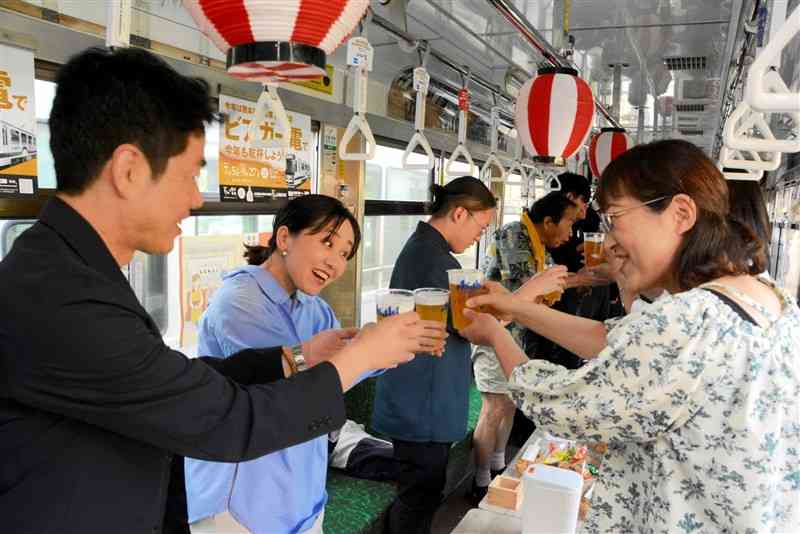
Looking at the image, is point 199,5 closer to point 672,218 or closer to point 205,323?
point 205,323

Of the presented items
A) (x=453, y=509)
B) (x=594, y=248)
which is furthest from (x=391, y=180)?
(x=453, y=509)

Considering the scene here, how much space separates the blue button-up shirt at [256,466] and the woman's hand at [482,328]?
0.60m

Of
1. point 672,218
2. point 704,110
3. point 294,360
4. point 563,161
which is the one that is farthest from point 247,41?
point 704,110

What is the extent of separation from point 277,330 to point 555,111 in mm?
1967

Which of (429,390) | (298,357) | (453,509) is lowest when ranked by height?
(453,509)

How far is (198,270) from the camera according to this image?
3346 mm

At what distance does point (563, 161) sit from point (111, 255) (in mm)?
2758

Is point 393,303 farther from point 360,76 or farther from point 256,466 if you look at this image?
point 360,76

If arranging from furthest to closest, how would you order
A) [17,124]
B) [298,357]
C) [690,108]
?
[690,108] < [17,124] < [298,357]

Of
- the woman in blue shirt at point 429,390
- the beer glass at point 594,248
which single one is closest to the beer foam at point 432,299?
the woman in blue shirt at point 429,390

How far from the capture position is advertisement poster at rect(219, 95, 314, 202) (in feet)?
11.1

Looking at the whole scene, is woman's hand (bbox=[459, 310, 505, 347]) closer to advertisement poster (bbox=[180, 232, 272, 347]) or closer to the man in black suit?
the man in black suit

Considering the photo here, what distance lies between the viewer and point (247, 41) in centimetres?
140

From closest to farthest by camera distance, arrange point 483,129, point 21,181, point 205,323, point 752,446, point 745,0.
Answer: point 752,446 → point 205,323 → point 21,181 → point 745,0 → point 483,129
